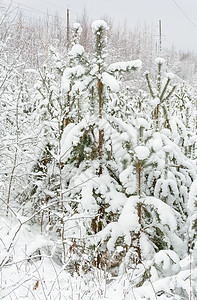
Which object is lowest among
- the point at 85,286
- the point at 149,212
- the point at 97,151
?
the point at 85,286

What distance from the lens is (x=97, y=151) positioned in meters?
3.07

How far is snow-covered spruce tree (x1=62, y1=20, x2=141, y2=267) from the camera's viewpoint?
109 inches

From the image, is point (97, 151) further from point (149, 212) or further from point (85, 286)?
point (85, 286)

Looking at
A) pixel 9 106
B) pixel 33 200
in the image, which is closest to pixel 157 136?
pixel 33 200

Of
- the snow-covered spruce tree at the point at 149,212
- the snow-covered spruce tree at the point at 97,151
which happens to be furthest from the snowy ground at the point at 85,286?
the snow-covered spruce tree at the point at 97,151

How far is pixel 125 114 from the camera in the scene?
4.02 meters

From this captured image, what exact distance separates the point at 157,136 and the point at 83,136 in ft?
2.64

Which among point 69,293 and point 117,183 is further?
point 117,183

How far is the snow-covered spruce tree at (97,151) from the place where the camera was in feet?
9.05

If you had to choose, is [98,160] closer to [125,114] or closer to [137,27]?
[125,114]

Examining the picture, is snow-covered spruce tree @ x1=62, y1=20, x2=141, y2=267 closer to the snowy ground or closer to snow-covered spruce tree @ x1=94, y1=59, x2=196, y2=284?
snow-covered spruce tree @ x1=94, y1=59, x2=196, y2=284

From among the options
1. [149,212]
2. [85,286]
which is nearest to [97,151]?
[149,212]

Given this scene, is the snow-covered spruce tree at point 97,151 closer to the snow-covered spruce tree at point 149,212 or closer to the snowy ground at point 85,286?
the snow-covered spruce tree at point 149,212

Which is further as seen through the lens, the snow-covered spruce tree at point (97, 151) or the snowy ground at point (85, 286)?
the snow-covered spruce tree at point (97, 151)
